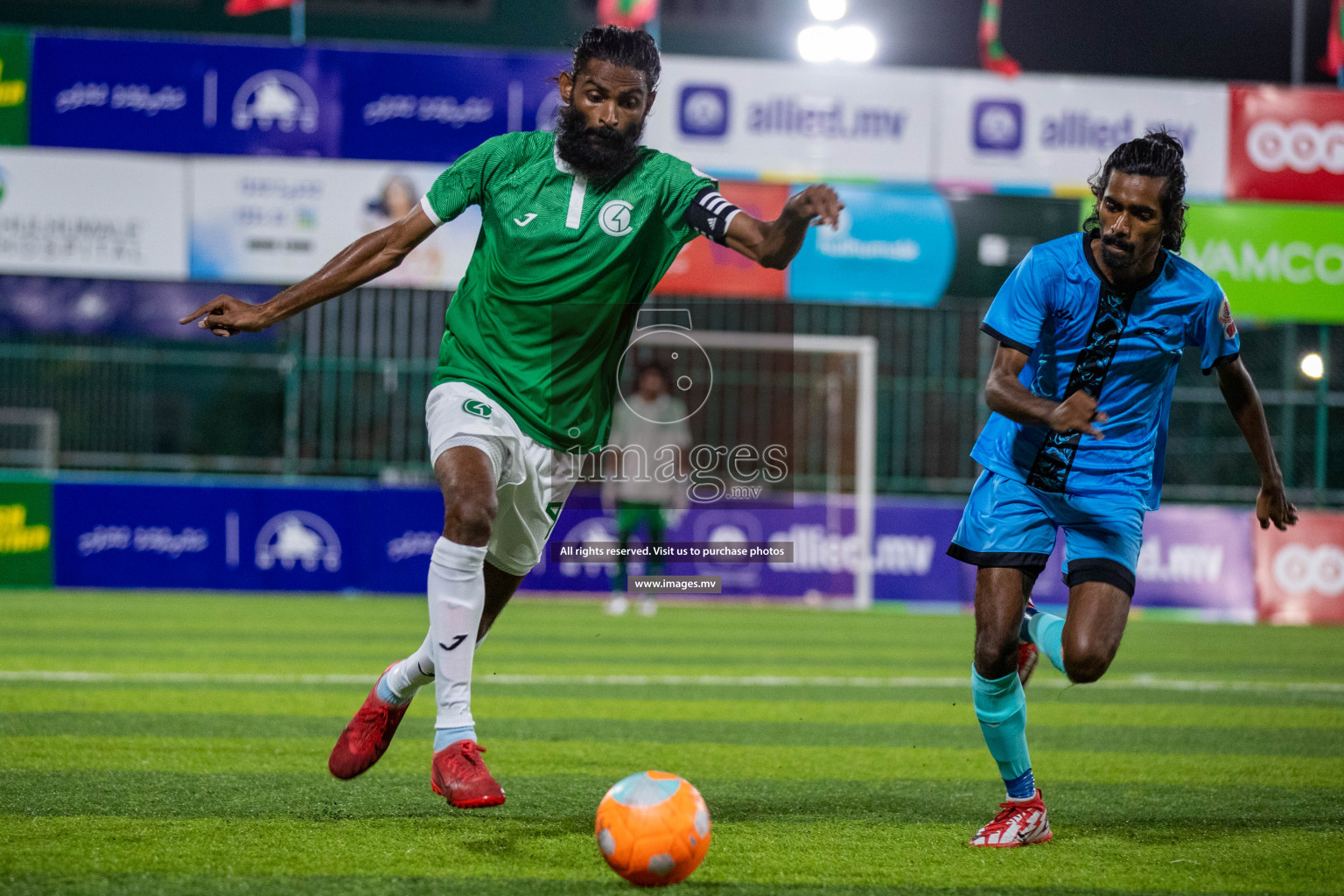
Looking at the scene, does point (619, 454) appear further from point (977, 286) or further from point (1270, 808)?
point (1270, 808)

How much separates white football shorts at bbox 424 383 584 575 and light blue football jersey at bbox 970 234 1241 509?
1.44 metres

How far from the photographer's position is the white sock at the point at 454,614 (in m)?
4.27

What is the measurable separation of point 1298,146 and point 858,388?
564 centimetres

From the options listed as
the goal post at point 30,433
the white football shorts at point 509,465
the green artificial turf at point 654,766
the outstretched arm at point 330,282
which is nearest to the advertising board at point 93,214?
the goal post at point 30,433

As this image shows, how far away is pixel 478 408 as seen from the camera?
4.46 meters

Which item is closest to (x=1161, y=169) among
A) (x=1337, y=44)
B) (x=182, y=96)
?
(x=182, y=96)

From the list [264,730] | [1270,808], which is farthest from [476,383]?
[1270,808]

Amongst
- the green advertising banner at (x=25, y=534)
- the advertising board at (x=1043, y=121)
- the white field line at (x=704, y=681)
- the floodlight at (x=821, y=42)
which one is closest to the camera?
the white field line at (x=704, y=681)

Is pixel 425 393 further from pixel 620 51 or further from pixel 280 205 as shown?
pixel 620 51

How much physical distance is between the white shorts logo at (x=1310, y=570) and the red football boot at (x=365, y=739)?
13085 millimetres

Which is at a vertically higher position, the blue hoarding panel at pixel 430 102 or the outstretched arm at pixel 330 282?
the blue hoarding panel at pixel 430 102

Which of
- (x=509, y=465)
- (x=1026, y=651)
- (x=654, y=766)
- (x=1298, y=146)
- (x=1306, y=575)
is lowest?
(x=1306, y=575)

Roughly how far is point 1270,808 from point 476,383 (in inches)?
122

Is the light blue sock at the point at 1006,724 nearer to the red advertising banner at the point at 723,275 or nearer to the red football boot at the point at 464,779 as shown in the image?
the red football boot at the point at 464,779
